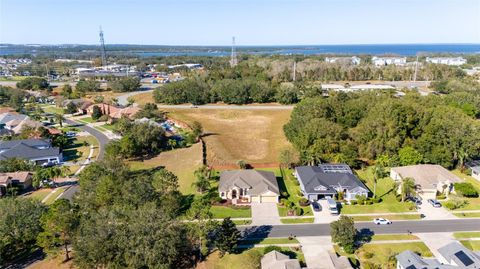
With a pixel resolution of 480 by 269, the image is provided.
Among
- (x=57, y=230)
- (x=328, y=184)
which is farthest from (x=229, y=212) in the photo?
(x=57, y=230)

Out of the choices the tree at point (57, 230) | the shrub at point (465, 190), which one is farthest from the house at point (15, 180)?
the shrub at point (465, 190)

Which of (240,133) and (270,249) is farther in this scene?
(240,133)

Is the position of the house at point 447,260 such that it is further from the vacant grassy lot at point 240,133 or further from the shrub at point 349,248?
the vacant grassy lot at point 240,133

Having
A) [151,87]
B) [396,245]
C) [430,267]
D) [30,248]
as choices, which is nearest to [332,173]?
[396,245]

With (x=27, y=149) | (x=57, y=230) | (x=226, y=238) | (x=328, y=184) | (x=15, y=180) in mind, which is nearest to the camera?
(x=57, y=230)

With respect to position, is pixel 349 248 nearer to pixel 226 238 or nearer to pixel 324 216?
pixel 324 216

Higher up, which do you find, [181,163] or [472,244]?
[181,163]
